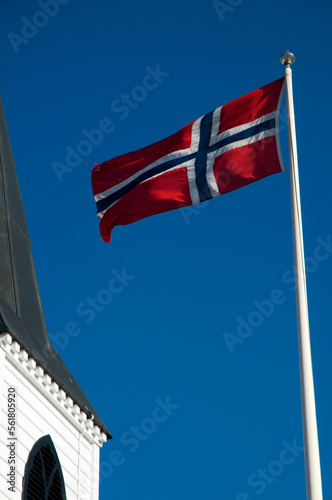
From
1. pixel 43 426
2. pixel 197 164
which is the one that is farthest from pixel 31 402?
pixel 197 164

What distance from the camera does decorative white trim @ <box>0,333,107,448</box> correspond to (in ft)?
49.6

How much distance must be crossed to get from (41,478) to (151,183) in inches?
196

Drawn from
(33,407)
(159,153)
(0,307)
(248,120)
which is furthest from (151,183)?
(33,407)

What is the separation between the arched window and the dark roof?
1.24 metres

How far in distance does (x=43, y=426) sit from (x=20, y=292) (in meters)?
2.49

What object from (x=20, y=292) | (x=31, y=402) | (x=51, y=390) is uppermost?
(x=20, y=292)

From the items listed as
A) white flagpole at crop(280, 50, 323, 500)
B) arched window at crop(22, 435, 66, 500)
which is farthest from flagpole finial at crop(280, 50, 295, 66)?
arched window at crop(22, 435, 66, 500)

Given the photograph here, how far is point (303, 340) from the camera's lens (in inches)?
486

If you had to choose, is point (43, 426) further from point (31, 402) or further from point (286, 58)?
point (286, 58)

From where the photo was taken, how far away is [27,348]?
50.6 feet

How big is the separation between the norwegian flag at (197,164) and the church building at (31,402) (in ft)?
7.22

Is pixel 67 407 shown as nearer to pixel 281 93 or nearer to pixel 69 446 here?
pixel 69 446

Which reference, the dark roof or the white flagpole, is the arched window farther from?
the white flagpole

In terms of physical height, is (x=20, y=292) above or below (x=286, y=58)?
below
